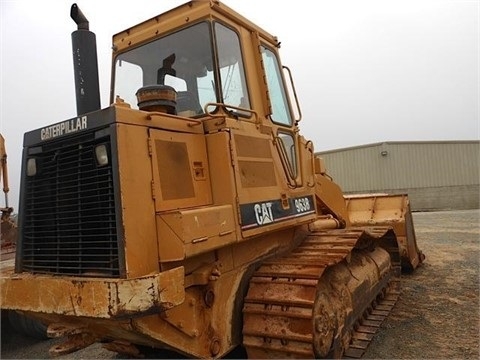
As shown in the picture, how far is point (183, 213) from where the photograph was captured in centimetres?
273

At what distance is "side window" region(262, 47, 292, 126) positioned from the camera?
13.9ft

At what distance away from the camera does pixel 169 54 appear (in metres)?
3.86

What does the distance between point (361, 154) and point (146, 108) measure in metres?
25.7

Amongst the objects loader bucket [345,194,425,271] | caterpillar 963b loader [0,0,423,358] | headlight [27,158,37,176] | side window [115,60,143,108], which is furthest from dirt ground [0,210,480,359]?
side window [115,60,143,108]

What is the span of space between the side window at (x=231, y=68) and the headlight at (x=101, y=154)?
1204 millimetres

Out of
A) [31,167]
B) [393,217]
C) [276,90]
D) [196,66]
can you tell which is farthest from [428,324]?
[31,167]

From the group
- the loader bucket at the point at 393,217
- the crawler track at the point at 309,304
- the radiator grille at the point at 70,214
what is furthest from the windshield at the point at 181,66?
the loader bucket at the point at 393,217

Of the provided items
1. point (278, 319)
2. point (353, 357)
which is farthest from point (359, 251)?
point (278, 319)

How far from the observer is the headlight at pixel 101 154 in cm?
272

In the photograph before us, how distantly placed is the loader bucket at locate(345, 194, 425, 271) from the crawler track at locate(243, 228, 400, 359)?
3.14m

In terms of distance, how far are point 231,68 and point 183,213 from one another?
1582 millimetres

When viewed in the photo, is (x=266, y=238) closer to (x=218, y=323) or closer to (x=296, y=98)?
(x=218, y=323)

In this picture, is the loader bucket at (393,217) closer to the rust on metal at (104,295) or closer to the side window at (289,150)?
the side window at (289,150)

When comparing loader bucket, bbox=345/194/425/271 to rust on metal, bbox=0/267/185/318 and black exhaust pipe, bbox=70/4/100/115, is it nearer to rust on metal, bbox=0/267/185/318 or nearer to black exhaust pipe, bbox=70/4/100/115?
black exhaust pipe, bbox=70/4/100/115
